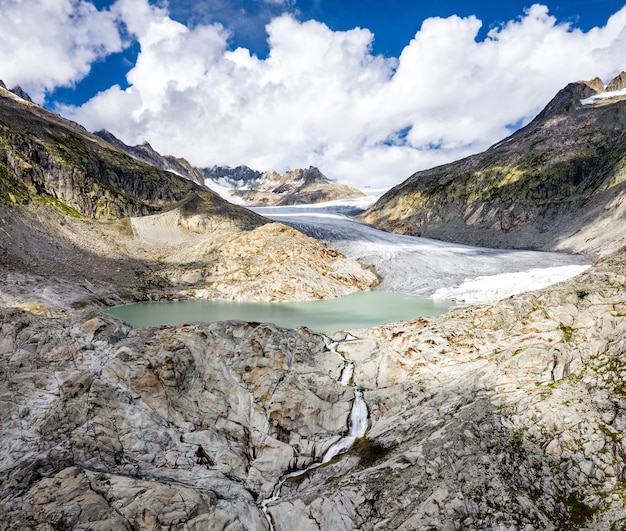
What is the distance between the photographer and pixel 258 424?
450 inches

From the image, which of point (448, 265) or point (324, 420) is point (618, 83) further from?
point (324, 420)

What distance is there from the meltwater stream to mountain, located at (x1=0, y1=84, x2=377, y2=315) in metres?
19.3

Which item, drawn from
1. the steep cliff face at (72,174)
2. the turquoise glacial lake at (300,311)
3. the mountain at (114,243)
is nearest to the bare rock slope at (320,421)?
the turquoise glacial lake at (300,311)

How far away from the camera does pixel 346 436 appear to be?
11.3 m

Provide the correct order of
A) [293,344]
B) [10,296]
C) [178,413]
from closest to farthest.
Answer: [178,413] → [293,344] → [10,296]

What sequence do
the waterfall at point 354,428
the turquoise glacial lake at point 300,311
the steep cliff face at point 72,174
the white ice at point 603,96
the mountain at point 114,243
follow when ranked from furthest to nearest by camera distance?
the white ice at point 603,96, the steep cliff face at point 72,174, the mountain at point 114,243, the turquoise glacial lake at point 300,311, the waterfall at point 354,428

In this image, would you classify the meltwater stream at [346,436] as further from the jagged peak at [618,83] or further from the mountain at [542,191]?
the jagged peak at [618,83]

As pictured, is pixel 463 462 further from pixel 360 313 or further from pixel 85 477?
pixel 360 313

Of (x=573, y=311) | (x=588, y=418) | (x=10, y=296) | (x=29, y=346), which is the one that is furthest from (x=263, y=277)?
(x=588, y=418)

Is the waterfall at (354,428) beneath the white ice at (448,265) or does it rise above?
beneath

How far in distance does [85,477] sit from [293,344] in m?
8.16

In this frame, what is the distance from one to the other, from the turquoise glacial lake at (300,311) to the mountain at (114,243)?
7.30ft

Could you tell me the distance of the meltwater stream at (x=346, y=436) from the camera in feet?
30.8

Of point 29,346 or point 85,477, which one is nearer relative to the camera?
point 85,477
